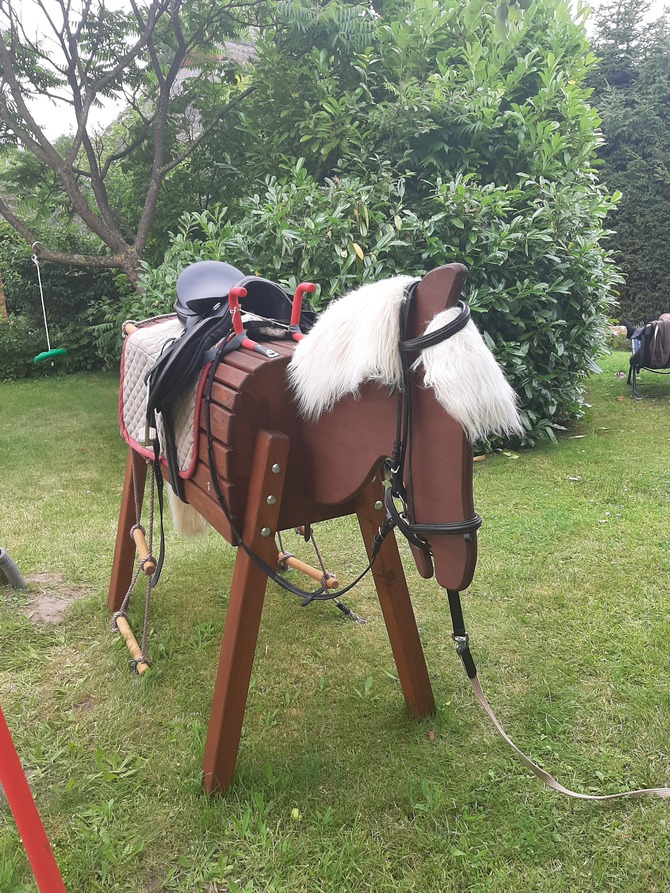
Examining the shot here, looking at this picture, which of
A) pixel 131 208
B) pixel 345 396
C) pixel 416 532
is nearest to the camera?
pixel 416 532

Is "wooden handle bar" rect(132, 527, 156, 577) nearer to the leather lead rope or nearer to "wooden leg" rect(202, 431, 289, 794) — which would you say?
"wooden leg" rect(202, 431, 289, 794)

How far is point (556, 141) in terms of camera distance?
4.89 meters

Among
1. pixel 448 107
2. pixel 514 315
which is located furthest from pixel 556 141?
pixel 514 315

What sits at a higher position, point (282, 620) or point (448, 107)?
point (448, 107)

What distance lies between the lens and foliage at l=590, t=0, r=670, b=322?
401 inches

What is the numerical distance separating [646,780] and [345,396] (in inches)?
59.4

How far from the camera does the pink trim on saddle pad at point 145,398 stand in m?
1.87

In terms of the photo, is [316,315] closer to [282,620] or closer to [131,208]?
[282,620]

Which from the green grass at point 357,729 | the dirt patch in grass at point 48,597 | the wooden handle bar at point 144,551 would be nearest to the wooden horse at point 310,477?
the green grass at point 357,729

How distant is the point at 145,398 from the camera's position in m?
2.29

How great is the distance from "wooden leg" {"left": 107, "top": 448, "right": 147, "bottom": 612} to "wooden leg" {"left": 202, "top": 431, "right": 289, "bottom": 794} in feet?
3.49

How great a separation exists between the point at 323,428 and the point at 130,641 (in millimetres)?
1460

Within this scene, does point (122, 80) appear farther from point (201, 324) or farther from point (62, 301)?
point (201, 324)

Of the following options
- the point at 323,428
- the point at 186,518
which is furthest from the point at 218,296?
the point at 186,518
